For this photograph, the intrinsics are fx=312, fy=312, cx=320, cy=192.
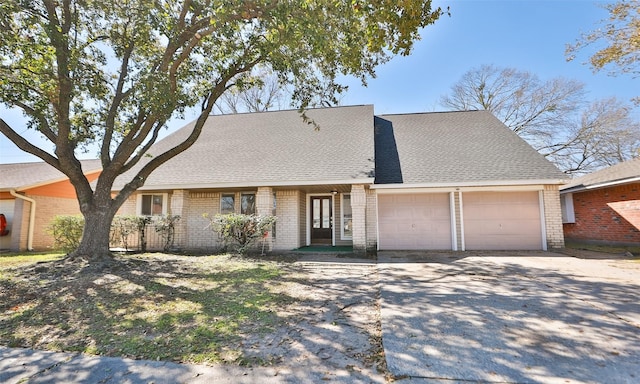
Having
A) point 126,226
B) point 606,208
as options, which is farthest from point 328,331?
point 606,208

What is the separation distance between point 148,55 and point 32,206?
9.37 meters

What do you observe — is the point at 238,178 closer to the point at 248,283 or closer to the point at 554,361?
the point at 248,283

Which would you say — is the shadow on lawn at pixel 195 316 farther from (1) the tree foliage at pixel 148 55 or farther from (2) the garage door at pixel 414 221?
(2) the garage door at pixel 414 221

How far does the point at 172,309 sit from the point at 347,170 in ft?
24.5

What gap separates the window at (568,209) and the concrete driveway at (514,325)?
8050 mm

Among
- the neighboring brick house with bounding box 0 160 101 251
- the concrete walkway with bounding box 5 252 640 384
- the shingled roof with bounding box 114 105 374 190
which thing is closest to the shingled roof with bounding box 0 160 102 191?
the neighboring brick house with bounding box 0 160 101 251

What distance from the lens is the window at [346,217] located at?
44.2 feet

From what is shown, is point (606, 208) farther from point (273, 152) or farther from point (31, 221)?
point (31, 221)

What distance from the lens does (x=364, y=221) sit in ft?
35.7

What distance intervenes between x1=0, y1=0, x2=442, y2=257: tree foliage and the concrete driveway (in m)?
5.15

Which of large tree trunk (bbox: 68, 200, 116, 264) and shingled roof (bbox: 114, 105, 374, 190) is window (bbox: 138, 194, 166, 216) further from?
large tree trunk (bbox: 68, 200, 116, 264)

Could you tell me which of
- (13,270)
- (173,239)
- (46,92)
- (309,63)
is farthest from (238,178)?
(13,270)

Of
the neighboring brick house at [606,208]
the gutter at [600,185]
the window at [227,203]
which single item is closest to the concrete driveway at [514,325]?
the gutter at [600,185]

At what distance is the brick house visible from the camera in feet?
36.2
